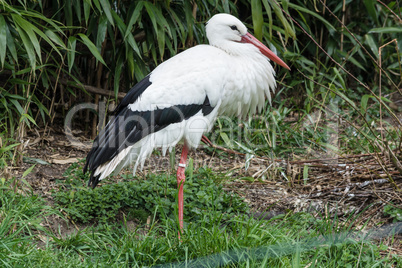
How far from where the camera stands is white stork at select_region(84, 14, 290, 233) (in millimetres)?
3164

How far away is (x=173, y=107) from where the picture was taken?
10.7 ft

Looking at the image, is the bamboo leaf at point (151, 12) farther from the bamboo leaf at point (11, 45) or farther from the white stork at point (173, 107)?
the bamboo leaf at point (11, 45)

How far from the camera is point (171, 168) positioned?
3922 mm

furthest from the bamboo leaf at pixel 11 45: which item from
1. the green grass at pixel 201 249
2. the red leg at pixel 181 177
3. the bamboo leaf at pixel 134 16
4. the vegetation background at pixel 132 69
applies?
the red leg at pixel 181 177

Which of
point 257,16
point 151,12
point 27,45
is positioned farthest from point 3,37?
point 257,16

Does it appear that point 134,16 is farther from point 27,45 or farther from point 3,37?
point 3,37

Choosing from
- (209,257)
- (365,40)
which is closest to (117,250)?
(209,257)

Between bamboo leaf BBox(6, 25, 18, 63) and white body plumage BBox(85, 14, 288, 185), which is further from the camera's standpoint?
bamboo leaf BBox(6, 25, 18, 63)

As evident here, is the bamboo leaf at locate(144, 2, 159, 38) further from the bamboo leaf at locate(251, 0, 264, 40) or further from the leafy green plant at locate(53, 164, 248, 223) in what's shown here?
the leafy green plant at locate(53, 164, 248, 223)

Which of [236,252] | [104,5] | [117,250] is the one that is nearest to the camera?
[236,252]

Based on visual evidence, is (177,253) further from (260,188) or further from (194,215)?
(260,188)

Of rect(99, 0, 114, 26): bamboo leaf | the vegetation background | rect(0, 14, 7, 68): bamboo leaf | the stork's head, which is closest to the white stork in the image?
the stork's head

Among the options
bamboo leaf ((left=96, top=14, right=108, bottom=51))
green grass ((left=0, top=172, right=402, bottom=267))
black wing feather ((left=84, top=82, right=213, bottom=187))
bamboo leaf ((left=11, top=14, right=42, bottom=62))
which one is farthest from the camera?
bamboo leaf ((left=96, top=14, right=108, bottom=51))

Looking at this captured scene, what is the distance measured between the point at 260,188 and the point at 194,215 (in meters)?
0.64
